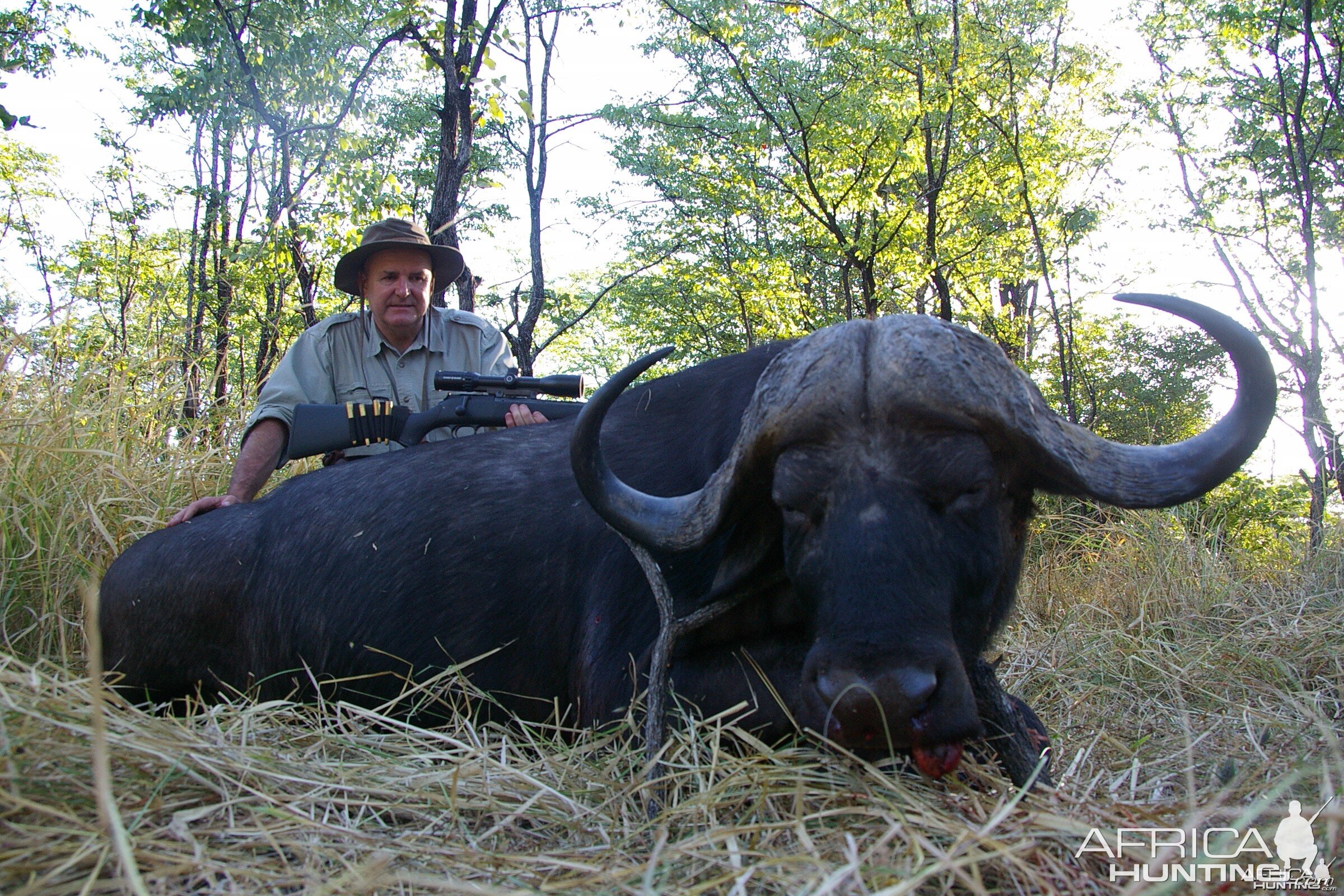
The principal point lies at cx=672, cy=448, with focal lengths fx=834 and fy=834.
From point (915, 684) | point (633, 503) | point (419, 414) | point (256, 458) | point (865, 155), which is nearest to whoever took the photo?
point (915, 684)

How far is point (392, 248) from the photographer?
562 centimetres

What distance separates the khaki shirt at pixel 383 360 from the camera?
220 inches

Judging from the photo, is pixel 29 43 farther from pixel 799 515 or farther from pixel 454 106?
pixel 799 515

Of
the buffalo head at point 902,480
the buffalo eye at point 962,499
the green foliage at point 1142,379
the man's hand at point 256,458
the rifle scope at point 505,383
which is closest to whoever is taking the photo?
the buffalo head at point 902,480

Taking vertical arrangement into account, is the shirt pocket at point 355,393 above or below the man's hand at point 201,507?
above

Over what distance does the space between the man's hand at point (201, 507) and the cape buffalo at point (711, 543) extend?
0.79 feet

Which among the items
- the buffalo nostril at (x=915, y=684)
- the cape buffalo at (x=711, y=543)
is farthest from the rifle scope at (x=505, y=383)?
the buffalo nostril at (x=915, y=684)

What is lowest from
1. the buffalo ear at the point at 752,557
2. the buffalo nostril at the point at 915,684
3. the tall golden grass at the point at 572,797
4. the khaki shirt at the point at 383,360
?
the tall golden grass at the point at 572,797

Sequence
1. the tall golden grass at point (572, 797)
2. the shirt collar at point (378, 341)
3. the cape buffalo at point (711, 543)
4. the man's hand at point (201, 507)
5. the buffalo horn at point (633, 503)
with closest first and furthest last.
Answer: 1. the tall golden grass at point (572, 797)
2. the cape buffalo at point (711, 543)
3. the buffalo horn at point (633, 503)
4. the man's hand at point (201, 507)
5. the shirt collar at point (378, 341)

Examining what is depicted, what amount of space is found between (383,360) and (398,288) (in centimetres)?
55

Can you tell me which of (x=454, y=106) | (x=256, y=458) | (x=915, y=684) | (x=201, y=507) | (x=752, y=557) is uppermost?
(x=454, y=106)

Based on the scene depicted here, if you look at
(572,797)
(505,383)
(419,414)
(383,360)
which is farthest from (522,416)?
(572,797)

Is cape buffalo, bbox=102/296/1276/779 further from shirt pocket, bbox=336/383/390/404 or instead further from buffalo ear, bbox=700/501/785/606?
shirt pocket, bbox=336/383/390/404

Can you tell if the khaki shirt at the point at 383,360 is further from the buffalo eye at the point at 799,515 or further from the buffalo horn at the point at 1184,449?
the buffalo horn at the point at 1184,449
